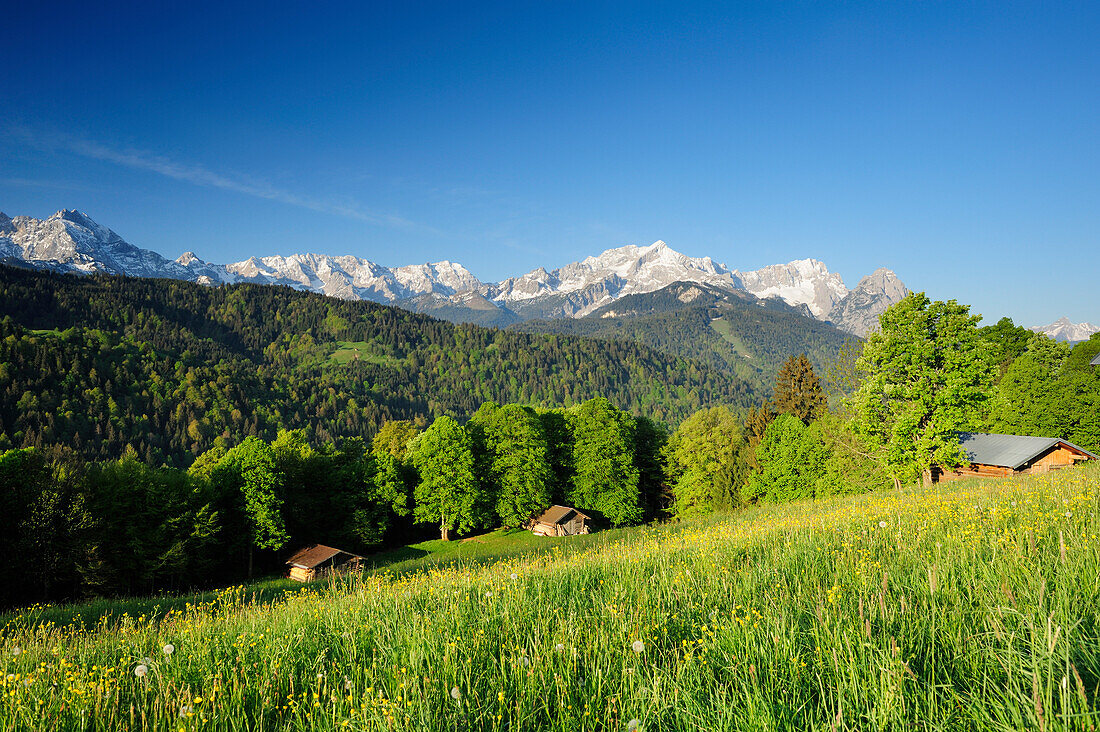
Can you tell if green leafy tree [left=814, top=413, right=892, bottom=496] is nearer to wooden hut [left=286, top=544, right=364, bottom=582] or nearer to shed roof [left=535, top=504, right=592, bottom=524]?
shed roof [left=535, top=504, right=592, bottom=524]

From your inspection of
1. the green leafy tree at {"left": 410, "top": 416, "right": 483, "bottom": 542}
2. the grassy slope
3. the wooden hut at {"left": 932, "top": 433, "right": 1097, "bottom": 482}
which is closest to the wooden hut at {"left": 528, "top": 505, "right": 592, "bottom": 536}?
the green leafy tree at {"left": 410, "top": 416, "right": 483, "bottom": 542}

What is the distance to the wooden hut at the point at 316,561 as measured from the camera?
4047 cm

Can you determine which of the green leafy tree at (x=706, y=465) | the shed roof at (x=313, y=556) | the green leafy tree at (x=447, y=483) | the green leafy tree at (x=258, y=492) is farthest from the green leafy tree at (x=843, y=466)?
the green leafy tree at (x=258, y=492)

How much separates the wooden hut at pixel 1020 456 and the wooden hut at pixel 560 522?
32.4 m

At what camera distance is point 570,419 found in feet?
202

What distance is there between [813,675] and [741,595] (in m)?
1.87

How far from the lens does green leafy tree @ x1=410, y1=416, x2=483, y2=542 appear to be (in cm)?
5131

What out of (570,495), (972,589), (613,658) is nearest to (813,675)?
(613,658)

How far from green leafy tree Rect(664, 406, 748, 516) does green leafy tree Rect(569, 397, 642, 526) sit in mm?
5212

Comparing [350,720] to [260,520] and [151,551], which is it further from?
[260,520]

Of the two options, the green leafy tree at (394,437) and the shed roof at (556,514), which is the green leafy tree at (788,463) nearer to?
the shed roof at (556,514)

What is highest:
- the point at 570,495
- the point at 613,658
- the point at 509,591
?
the point at 613,658

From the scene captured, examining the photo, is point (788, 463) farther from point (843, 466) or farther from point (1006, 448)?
point (1006, 448)

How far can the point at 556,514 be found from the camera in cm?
5528
